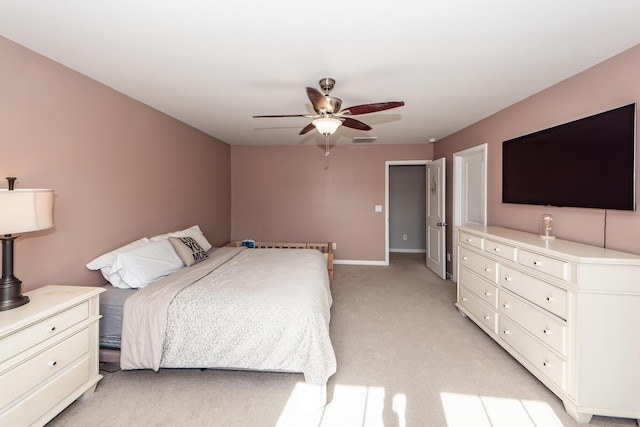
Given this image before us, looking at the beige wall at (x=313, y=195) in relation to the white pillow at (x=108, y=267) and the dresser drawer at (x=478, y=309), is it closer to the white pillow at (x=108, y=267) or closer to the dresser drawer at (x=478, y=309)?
the dresser drawer at (x=478, y=309)

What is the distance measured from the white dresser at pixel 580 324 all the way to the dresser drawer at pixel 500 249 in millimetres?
64

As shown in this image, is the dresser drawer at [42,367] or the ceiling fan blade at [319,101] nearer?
the dresser drawer at [42,367]

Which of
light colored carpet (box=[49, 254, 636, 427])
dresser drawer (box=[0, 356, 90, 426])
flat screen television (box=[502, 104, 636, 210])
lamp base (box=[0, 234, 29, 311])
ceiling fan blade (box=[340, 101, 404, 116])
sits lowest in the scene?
light colored carpet (box=[49, 254, 636, 427])

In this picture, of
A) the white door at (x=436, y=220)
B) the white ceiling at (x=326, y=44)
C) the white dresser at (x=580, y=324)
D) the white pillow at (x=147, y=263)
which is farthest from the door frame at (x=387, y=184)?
the white pillow at (x=147, y=263)

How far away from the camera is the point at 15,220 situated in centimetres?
158

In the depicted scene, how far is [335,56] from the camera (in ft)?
6.91

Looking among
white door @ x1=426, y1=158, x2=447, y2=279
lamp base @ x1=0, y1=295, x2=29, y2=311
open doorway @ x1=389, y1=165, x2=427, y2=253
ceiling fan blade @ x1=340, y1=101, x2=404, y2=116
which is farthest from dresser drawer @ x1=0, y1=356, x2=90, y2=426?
open doorway @ x1=389, y1=165, x2=427, y2=253

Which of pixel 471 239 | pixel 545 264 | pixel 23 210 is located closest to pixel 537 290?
pixel 545 264

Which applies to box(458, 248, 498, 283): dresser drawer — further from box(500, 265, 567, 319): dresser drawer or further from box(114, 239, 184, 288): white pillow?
box(114, 239, 184, 288): white pillow

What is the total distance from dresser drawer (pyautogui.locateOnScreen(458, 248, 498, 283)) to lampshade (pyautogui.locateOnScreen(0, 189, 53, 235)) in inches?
137

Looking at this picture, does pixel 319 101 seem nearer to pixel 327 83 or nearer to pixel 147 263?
pixel 327 83

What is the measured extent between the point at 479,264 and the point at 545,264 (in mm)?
897

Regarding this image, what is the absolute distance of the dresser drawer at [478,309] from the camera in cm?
271

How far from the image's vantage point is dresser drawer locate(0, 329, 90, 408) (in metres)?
1.49
